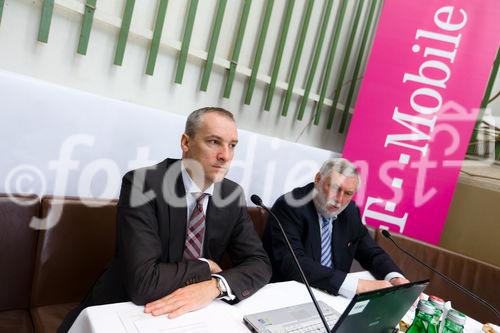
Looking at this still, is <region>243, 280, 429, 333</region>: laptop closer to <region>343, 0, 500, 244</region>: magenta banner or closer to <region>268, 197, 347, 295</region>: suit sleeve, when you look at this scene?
<region>268, 197, 347, 295</region>: suit sleeve

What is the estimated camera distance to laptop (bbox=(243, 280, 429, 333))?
753mm

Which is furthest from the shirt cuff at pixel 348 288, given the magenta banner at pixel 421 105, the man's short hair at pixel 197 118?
the magenta banner at pixel 421 105

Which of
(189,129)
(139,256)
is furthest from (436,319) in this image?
(189,129)

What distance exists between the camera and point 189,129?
1484mm

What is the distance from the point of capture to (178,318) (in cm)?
94

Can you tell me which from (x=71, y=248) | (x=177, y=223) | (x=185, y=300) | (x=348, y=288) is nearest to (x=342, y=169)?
(x=348, y=288)

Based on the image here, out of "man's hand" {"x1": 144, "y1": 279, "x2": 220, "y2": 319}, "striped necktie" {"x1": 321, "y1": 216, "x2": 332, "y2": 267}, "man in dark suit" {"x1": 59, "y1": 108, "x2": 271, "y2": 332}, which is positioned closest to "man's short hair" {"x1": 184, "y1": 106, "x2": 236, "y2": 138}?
"man in dark suit" {"x1": 59, "y1": 108, "x2": 271, "y2": 332}

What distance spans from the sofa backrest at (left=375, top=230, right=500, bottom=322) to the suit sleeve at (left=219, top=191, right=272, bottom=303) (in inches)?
48.9

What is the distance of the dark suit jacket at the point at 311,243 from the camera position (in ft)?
5.50

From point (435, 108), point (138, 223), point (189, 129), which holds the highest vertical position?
point (435, 108)

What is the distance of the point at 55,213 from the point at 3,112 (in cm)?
44

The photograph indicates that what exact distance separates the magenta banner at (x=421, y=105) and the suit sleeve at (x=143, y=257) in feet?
5.67

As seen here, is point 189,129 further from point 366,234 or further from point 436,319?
point 366,234
